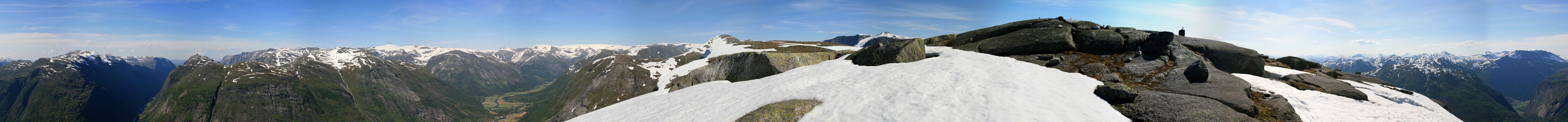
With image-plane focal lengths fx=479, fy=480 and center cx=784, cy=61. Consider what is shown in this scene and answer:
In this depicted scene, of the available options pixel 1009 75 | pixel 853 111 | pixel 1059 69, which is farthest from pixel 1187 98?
pixel 853 111

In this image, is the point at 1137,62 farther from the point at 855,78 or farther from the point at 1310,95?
the point at 855,78

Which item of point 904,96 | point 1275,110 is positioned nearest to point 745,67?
point 904,96

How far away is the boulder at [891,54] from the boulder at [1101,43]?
991 centimetres

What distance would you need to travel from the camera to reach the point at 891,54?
26.9 m

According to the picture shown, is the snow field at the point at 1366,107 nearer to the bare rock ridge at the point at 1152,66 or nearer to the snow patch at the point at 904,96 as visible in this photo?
the bare rock ridge at the point at 1152,66

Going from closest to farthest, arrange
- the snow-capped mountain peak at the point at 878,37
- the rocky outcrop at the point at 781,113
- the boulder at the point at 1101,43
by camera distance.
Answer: the rocky outcrop at the point at 781,113, the boulder at the point at 1101,43, the snow-capped mountain peak at the point at 878,37

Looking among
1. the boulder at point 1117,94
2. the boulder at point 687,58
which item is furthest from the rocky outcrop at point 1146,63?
the boulder at point 687,58

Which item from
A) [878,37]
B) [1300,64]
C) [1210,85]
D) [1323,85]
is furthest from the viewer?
[878,37]

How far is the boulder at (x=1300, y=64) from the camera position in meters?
27.2

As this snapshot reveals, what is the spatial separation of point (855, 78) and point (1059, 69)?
32.7 ft

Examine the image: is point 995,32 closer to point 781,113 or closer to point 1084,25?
point 1084,25

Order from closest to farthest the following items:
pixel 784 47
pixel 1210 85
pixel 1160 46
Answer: pixel 1210 85 < pixel 1160 46 < pixel 784 47

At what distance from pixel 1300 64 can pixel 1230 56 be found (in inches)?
230

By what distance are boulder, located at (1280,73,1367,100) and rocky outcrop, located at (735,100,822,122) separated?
59.5 feet
